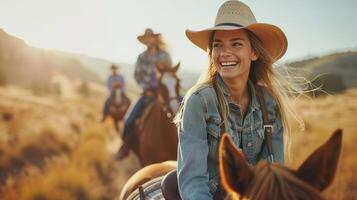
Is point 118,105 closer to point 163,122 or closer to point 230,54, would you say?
point 163,122

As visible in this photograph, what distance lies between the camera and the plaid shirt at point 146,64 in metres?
9.47

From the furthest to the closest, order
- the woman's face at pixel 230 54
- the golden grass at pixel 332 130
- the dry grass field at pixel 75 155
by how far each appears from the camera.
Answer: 1. the dry grass field at pixel 75 155
2. the golden grass at pixel 332 130
3. the woman's face at pixel 230 54

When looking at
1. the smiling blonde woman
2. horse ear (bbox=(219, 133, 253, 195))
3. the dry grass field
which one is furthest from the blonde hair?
the dry grass field

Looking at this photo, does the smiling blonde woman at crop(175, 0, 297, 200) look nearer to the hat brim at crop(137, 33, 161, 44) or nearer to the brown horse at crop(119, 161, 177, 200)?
the brown horse at crop(119, 161, 177, 200)

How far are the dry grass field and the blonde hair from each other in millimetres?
4594

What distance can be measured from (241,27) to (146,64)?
6.87 metres

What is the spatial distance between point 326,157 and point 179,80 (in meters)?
6.65

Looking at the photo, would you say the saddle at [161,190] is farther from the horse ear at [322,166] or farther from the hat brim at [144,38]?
the hat brim at [144,38]

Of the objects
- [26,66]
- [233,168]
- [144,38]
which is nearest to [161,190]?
[233,168]

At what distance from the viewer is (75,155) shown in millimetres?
15250

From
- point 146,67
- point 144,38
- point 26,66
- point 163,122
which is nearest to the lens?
point 163,122

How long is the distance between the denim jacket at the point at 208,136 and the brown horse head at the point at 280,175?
1.65ft

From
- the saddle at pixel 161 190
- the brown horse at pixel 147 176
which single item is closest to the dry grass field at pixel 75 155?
the brown horse at pixel 147 176

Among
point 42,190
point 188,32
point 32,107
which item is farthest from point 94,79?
point 188,32
